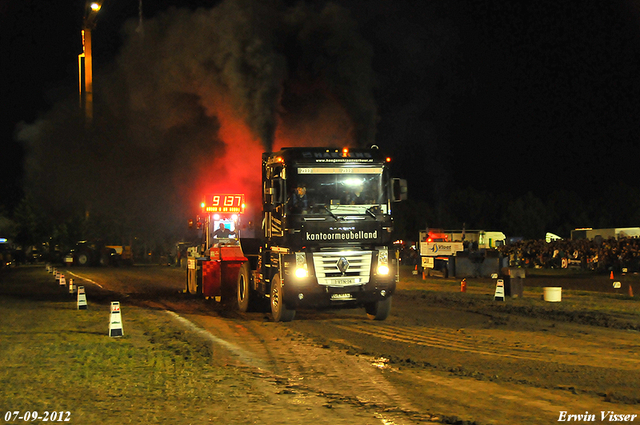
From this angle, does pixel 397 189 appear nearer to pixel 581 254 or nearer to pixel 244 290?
pixel 244 290

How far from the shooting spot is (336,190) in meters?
15.2

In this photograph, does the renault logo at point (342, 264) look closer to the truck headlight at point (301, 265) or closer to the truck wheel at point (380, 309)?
the truck headlight at point (301, 265)

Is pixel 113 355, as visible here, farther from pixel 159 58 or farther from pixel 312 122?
pixel 159 58

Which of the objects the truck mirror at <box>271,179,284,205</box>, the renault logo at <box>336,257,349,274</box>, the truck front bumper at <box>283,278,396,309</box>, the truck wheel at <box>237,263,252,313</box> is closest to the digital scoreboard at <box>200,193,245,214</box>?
the truck wheel at <box>237,263,252,313</box>

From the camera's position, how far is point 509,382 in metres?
9.10

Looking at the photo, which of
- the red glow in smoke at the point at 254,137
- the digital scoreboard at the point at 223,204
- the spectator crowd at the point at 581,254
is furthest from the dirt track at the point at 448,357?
the spectator crowd at the point at 581,254

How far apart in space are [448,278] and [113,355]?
24566mm

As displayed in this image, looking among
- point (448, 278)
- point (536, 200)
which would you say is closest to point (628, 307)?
point (448, 278)

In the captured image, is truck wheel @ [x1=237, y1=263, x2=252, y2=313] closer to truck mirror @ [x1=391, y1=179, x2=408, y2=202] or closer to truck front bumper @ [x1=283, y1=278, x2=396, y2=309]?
truck front bumper @ [x1=283, y1=278, x2=396, y2=309]

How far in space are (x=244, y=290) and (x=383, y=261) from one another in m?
4.38

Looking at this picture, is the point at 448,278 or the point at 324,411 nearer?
the point at 324,411

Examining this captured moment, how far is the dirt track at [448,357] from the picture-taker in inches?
310

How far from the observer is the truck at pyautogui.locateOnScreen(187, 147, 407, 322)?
591 inches

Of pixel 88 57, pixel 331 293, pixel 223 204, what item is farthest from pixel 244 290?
pixel 88 57
